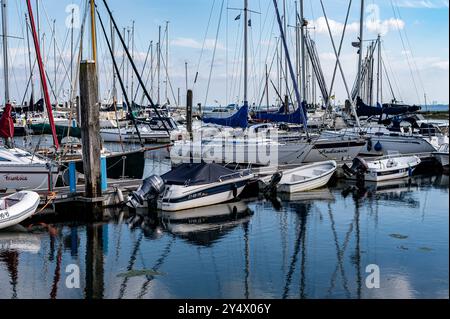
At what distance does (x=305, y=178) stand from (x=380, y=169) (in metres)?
5.06

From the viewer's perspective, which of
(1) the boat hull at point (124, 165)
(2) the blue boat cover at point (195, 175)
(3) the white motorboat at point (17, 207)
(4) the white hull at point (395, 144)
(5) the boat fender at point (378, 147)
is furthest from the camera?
(5) the boat fender at point (378, 147)

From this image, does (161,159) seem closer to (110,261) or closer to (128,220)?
(128,220)

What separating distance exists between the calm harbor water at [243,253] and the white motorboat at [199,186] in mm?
523

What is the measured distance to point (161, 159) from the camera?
40812mm

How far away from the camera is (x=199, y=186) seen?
21.7 meters

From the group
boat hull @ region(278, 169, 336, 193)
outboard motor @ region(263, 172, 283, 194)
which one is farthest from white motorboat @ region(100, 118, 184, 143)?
outboard motor @ region(263, 172, 283, 194)

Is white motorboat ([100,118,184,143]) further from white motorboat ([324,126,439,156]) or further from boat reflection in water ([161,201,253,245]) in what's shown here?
boat reflection in water ([161,201,253,245])

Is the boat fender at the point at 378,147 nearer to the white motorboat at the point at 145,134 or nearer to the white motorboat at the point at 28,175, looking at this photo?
the white motorboat at the point at 145,134

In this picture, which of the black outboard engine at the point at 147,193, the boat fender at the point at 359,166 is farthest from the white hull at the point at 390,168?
the black outboard engine at the point at 147,193

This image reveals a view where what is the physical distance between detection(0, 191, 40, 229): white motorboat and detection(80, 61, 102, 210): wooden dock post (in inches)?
86.2

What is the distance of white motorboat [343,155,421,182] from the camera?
95.5 feet

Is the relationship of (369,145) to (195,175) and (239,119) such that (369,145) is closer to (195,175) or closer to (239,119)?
(239,119)

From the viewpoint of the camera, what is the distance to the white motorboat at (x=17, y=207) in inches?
704
